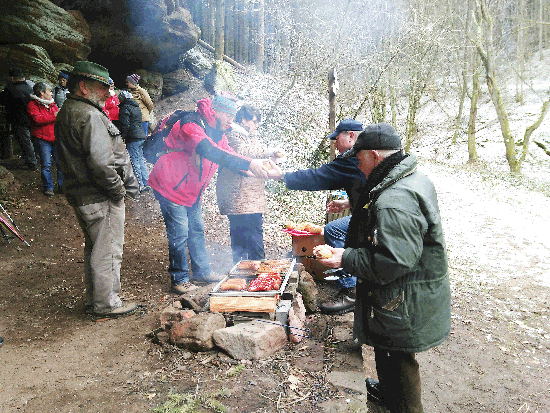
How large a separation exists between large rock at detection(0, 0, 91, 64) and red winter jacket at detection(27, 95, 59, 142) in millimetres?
3010

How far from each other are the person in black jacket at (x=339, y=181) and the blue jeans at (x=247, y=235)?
916mm

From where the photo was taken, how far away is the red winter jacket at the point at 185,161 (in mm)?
4469

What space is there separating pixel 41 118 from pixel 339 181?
6.82 meters

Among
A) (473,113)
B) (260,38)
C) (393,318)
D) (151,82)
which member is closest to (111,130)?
(393,318)

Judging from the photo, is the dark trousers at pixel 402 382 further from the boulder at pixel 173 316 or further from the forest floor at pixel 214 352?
the boulder at pixel 173 316

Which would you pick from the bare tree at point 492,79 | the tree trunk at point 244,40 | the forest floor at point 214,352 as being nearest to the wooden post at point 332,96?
the forest floor at point 214,352

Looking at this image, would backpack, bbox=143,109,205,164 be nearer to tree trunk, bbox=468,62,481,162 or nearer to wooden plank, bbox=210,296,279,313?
wooden plank, bbox=210,296,279,313

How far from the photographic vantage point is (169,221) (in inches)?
184

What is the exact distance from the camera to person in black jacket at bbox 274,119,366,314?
386 cm

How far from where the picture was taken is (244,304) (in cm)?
367

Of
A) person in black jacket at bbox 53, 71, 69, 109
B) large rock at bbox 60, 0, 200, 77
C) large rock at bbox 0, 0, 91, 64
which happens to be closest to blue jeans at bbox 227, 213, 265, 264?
person in black jacket at bbox 53, 71, 69, 109

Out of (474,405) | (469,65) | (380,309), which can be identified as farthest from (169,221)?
(469,65)

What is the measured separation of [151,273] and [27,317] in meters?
1.74

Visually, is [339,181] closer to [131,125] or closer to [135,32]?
[131,125]
